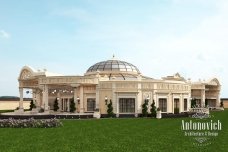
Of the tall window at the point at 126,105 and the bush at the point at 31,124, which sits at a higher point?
the tall window at the point at 126,105

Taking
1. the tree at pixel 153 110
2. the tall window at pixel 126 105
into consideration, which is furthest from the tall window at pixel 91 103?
the tree at pixel 153 110

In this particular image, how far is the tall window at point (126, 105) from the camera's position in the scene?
55.1 m

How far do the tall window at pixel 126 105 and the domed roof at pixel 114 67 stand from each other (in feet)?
35.3

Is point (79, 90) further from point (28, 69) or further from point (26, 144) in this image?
point (26, 144)

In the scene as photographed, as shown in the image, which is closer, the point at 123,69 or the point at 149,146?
the point at 149,146

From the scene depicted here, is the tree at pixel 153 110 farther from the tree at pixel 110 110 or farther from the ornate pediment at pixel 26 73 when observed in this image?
the ornate pediment at pixel 26 73

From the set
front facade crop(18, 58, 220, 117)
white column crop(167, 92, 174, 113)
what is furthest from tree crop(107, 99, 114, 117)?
white column crop(167, 92, 174, 113)

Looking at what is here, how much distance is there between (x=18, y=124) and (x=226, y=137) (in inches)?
768

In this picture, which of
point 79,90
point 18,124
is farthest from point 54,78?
point 18,124

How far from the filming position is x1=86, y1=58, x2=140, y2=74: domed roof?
65.5 meters

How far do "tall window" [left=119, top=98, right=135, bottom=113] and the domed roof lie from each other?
10770mm

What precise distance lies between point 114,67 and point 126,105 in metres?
12.3

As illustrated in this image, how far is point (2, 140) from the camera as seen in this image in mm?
23844

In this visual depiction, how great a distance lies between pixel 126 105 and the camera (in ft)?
181
